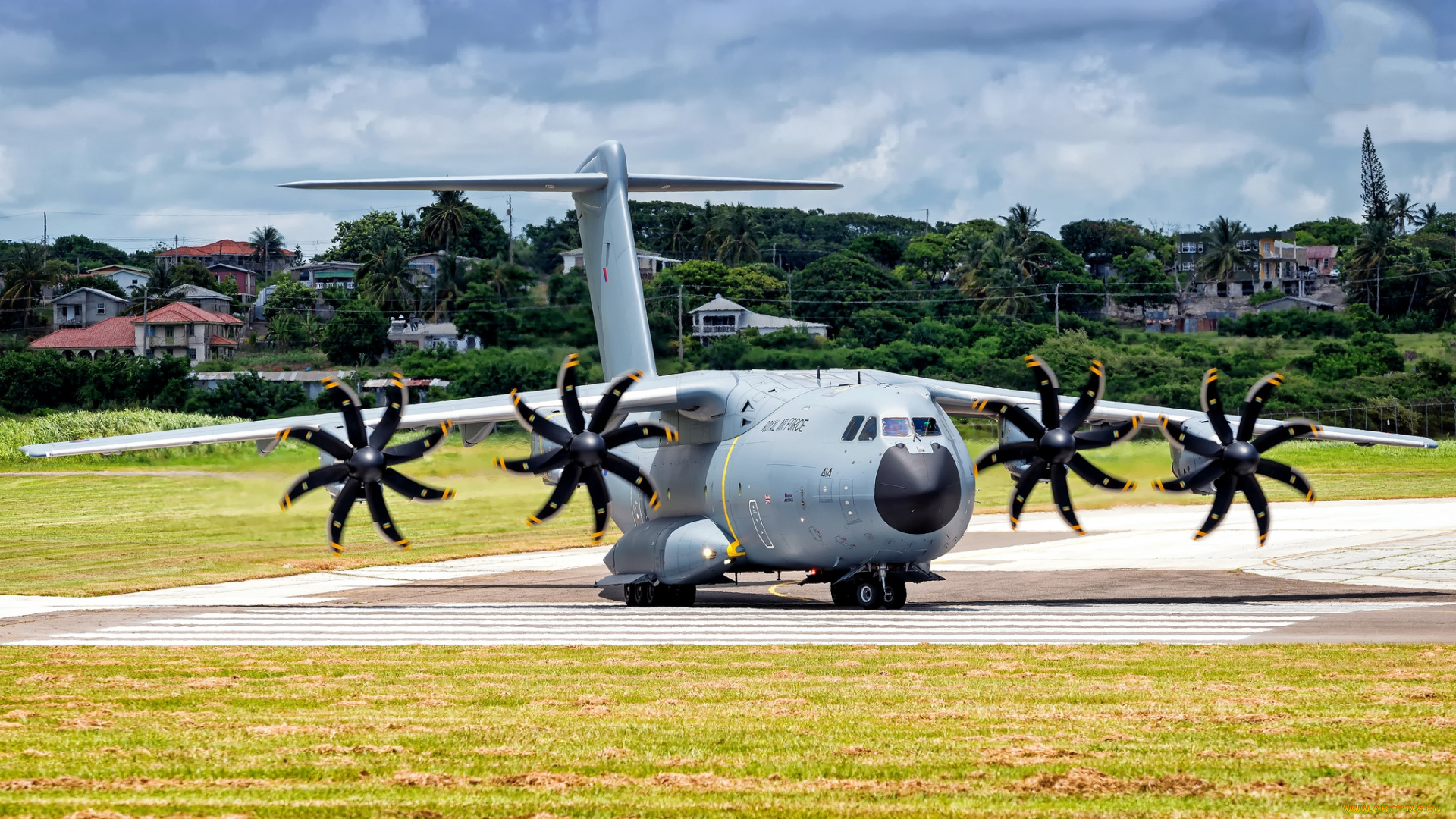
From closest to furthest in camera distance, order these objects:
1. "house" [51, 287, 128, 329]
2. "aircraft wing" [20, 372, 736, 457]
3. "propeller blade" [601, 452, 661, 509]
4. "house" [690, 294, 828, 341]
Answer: "propeller blade" [601, 452, 661, 509]
"aircraft wing" [20, 372, 736, 457]
"house" [690, 294, 828, 341]
"house" [51, 287, 128, 329]

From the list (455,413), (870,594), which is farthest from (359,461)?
(870,594)

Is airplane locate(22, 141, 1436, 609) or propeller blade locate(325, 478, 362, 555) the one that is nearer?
airplane locate(22, 141, 1436, 609)

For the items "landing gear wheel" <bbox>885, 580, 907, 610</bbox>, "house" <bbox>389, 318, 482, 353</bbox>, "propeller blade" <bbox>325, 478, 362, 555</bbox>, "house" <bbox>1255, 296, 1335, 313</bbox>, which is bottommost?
"landing gear wheel" <bbox>885, 580, 907, 610</bbox>

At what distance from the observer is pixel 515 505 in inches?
1928

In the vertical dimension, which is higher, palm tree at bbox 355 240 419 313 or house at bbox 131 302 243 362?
palm tree at bbox 355 240 419 313

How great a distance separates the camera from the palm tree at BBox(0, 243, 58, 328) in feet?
364

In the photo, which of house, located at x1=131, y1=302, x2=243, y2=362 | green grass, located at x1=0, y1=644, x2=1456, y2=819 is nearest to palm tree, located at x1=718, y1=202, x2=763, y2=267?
house, located at x1=131, y1=302, x2=243, y2=362

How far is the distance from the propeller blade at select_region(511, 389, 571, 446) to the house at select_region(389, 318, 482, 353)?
39307 mm

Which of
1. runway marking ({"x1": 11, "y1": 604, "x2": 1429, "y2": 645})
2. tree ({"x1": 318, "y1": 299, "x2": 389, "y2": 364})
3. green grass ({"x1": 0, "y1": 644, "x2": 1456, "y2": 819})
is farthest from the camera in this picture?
tree ({"x1": 318, "y1": 299, "x2": 389, "y2": 364})

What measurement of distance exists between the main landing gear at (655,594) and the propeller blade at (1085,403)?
6810mm

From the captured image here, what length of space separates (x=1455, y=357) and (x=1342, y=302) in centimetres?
3655

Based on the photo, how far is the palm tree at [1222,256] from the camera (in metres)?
131

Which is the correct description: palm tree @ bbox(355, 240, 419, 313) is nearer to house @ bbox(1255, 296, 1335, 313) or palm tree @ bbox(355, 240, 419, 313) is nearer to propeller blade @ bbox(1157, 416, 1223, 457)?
propeller blade @ bbox(1157, 416, 1223, 457)

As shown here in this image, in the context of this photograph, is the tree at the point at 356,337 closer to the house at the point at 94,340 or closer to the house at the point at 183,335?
the house at the point at 94,340
